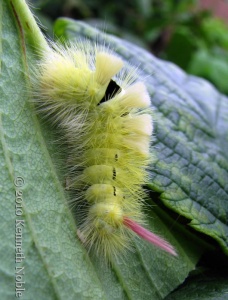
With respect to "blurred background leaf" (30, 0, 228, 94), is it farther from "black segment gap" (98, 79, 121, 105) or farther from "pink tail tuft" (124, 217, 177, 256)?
"pink tail tuft" (124, 217, 177, 256)

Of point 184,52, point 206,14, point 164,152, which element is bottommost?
point 164,152

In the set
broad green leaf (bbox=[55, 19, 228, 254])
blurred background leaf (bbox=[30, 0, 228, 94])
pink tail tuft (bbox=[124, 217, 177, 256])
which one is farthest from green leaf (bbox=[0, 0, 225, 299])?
blurred background leaf (bbox=[30, 0, 228, 94])

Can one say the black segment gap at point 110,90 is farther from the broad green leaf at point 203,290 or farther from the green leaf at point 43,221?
the broad green leaf at point 203,290

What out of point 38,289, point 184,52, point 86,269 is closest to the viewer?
point 38,289

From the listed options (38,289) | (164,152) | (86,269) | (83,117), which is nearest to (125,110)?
(83,117)

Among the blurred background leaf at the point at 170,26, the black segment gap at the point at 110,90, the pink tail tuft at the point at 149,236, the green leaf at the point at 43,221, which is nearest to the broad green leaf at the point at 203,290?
the green leaf at the point at 43,221

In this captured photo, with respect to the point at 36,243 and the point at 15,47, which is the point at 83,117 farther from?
the point at 36,243
